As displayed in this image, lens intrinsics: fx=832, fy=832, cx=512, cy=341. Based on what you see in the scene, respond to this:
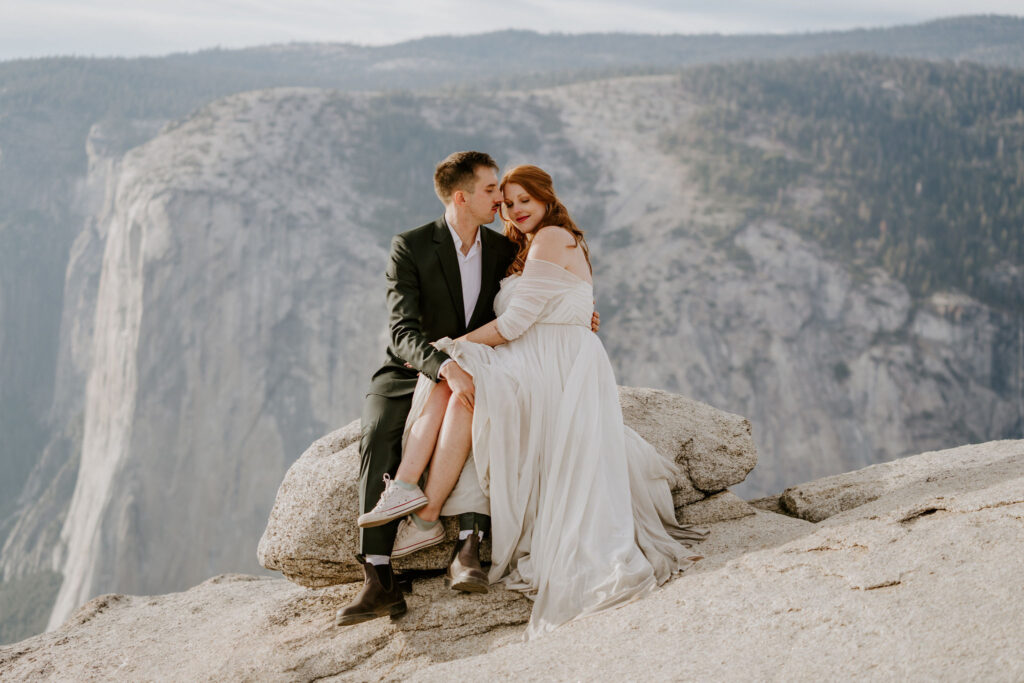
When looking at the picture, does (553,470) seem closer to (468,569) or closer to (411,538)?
(468,569)

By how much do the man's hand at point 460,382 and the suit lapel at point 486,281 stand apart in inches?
27.7

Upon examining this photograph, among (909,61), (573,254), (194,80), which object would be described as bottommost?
(573,254)

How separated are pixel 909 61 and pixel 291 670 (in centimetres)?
8425

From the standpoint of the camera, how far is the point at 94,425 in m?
50.2

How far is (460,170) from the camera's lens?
17.8 feet

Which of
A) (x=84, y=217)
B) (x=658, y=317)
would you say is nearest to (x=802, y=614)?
(x=658, y=317)

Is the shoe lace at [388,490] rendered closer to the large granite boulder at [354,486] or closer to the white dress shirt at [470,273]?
the large granite boulder at [354,486]

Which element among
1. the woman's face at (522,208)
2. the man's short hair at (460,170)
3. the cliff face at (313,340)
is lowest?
the cliff face at (313,340)

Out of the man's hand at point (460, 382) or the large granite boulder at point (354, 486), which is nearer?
the man's hand at point (460, 382)

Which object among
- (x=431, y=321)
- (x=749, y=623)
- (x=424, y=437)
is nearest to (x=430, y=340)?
(x=431, y=321)

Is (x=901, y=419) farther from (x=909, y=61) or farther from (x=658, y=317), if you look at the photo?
(x=909, y=61)

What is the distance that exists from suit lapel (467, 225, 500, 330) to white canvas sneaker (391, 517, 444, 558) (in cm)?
138

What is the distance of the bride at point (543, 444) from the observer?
16.0ft

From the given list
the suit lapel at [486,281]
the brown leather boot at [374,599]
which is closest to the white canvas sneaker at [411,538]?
the brown leather boot at [374,599]
